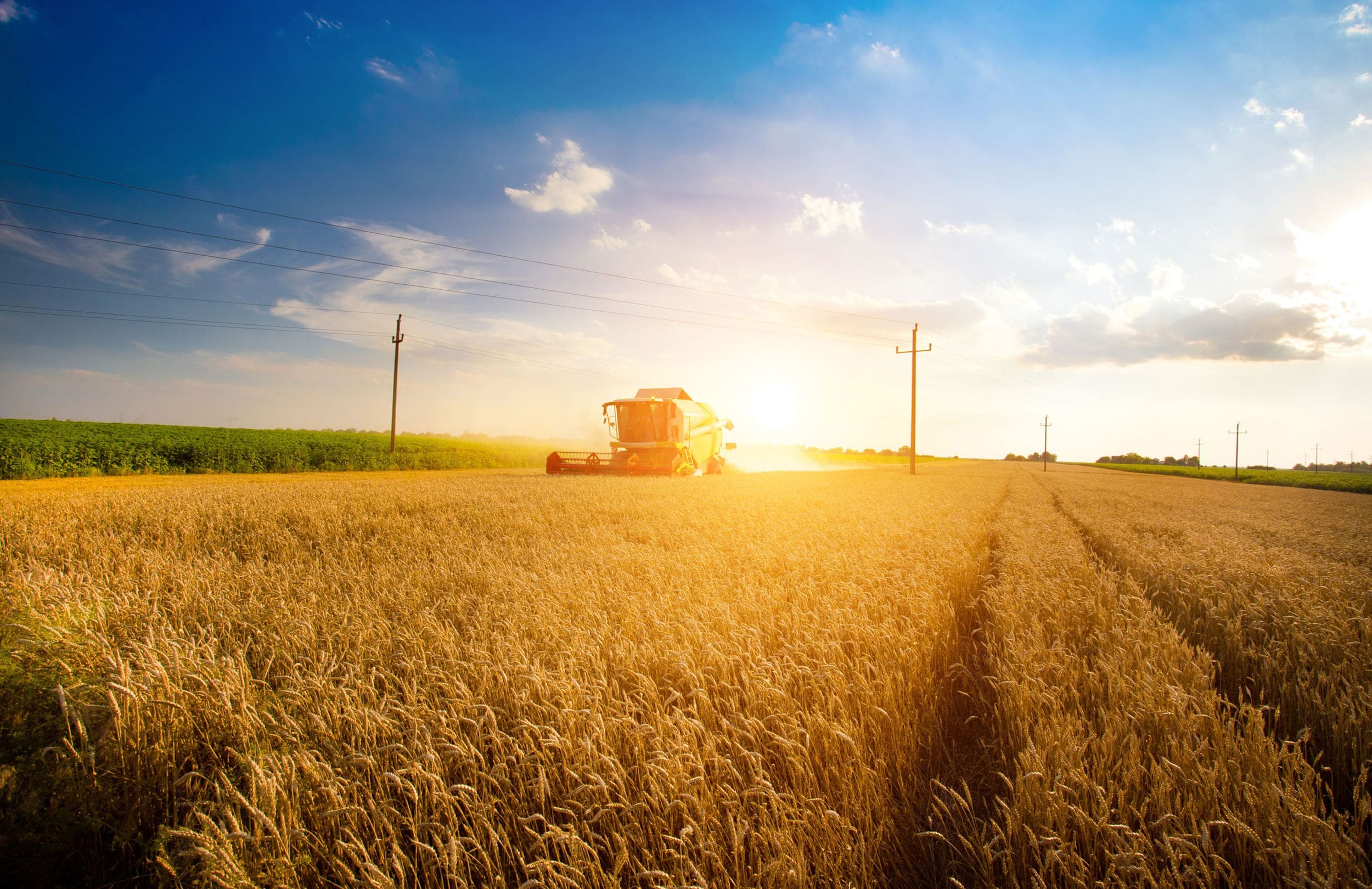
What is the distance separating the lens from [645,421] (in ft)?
84.6

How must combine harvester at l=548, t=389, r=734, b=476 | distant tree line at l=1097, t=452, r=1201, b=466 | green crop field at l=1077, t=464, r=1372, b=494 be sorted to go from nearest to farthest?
1. combine harvester at l=548, t=389, r=734, b=476
2. green crop field at l=1077, t=464, r=1372, b=494
3. distant tree line at l=1097, t=452, r=1201, b=466

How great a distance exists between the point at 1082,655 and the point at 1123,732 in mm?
1263

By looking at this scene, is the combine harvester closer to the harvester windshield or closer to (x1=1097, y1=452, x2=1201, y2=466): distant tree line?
the harvester windshield

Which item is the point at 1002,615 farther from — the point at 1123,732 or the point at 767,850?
the point at 767,850

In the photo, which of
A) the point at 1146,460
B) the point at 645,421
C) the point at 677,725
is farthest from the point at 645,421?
the point at 1146,460

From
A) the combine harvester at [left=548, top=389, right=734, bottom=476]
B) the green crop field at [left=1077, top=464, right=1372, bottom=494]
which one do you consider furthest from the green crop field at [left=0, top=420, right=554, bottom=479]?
the green crop field at [left=1077, top=464, right=1372, bottom=494]

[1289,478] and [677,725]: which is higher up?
[1289,478]

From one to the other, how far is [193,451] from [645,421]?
27.3 meters

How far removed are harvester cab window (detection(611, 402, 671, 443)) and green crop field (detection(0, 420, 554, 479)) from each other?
885 inches

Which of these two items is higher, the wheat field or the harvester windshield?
the harvester windshield

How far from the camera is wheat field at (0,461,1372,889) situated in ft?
6.24

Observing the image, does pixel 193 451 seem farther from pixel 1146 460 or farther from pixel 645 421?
pixel 1146 460

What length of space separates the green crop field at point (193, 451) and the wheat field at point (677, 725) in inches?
1191

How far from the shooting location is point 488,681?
2918mm
